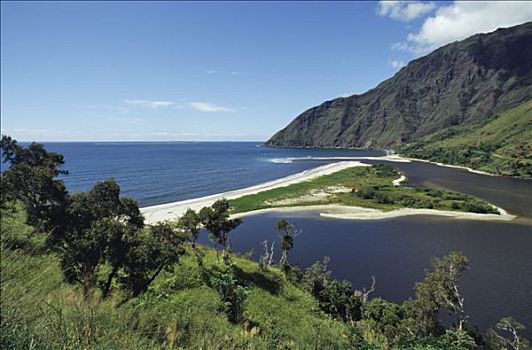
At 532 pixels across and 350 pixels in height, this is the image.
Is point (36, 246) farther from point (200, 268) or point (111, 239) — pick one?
point (200, 268)

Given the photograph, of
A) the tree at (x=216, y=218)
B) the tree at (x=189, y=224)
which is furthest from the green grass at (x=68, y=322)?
the tree at (x=216, y=218)

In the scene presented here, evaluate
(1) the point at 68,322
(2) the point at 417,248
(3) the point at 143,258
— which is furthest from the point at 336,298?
(2) the point at 417,248

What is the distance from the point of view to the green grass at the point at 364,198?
303 ft

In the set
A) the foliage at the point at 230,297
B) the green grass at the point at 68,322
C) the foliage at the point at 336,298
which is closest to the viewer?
the green grass at the point at 68,322

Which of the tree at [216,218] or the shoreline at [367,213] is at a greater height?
the tree at [216,218]

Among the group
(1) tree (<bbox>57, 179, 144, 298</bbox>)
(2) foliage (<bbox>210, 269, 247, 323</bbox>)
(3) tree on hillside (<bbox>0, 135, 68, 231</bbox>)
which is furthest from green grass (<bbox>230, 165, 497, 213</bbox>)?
(3) tree on hillside (<bbox>0, 135, 68, 231</bbox>)

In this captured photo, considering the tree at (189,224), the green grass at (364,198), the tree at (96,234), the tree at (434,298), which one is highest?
the tree at (96,234)

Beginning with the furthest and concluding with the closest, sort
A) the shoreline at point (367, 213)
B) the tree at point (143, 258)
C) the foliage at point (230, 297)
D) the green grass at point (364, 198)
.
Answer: the green grass at point (364, 198) → the shoreline at point (367, 213) → the foliage at point (230, 297) → the tree at point (143, 258)

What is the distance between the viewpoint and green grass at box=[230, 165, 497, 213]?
92.2 m

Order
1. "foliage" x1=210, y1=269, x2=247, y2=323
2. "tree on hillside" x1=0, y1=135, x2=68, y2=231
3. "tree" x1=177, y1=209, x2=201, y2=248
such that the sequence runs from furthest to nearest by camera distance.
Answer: "tree" x1=177, y1=209, x2=201, y2=248, "foliage" x1=210, y1=269, x2=247, y2=323, "tree on hillside" x1=0, y1=135, x2=68, y2=231

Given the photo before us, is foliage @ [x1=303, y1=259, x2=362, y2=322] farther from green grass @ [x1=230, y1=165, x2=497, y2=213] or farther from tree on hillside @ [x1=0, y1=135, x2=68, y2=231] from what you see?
green grass @ [x1=230, y1=165, x2=497, y2=213]

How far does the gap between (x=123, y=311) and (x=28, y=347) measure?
2.95 metres

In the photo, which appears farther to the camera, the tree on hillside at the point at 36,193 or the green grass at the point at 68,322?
the tree on hillside at the point at 36,193

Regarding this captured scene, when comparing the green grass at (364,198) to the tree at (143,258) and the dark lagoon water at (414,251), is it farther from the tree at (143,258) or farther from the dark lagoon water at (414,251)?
the tree at (143,258)
